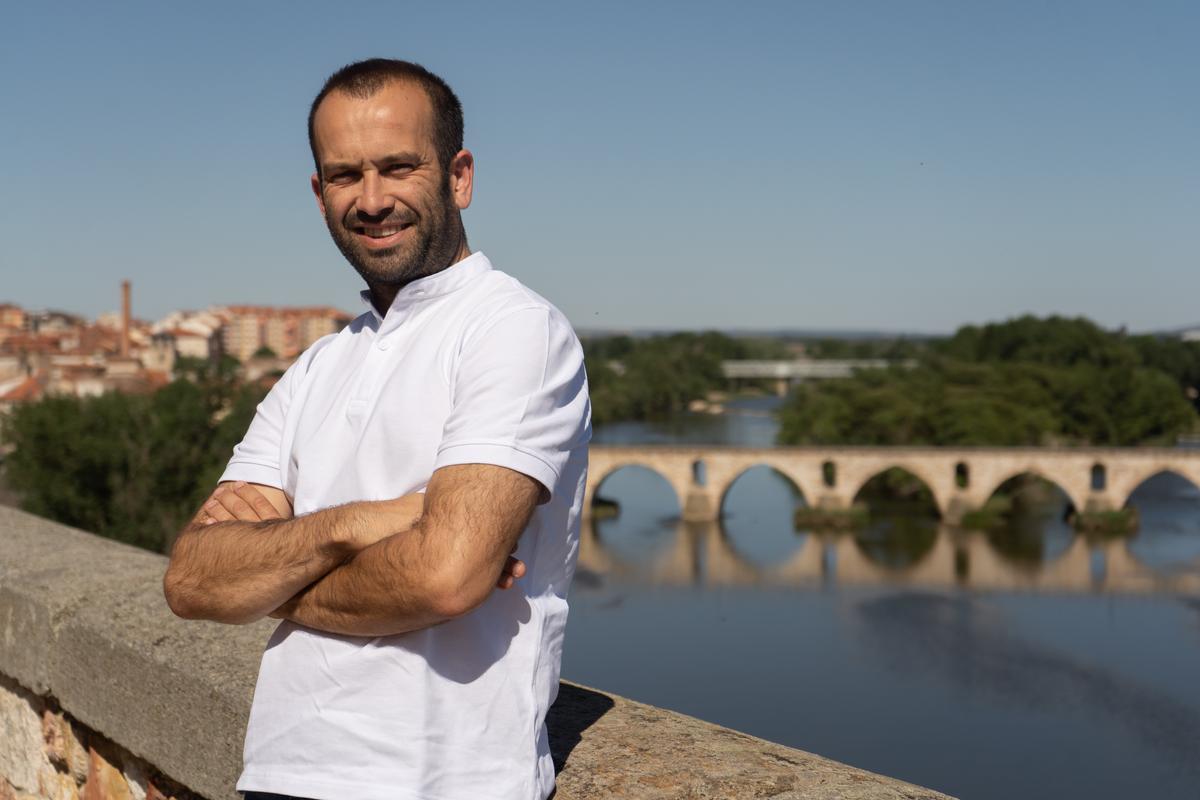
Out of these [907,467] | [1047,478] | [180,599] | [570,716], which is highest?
[180,599]

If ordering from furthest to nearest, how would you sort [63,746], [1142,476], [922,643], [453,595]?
[1142,476] → [922,643] → [63,746] → [453,595]

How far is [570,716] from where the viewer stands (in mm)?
1770

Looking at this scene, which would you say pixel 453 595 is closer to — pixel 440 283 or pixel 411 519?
pixel 411 519

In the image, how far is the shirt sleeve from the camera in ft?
3.95

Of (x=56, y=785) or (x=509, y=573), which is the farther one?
(x=56, y=785)

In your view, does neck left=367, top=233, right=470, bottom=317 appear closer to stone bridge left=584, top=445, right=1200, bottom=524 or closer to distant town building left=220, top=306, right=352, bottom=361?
stone bridge left=584, top=445, right=1200, bottom=524

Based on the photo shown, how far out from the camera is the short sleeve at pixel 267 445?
156 cm

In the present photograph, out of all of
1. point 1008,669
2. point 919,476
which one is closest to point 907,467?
point 919,476

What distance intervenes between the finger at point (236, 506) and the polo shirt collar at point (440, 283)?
318 mm

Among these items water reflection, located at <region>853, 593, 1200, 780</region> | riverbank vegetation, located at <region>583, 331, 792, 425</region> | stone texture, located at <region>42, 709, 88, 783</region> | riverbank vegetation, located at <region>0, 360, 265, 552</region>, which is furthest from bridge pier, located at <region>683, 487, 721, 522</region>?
stone texture, located at <region>42, 709, 88, 783</region>

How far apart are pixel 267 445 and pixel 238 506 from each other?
0.10m

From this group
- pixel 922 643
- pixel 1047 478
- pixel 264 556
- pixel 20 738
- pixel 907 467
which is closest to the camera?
pixel 264 556

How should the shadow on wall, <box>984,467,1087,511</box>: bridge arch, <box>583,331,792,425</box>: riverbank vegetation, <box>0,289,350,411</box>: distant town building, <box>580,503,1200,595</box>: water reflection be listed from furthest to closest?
<box>583,331,792,425</box>: riverbank vegetation < <box>0,289,350,411</box>: distant town building < <box>984,467,1087,511</box>: bridge arch < <box>580,503,1200,595</box>: water reflection < the shadow on wall

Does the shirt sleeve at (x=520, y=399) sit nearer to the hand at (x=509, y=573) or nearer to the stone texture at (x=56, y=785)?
the hand at (x=509, y=573)
